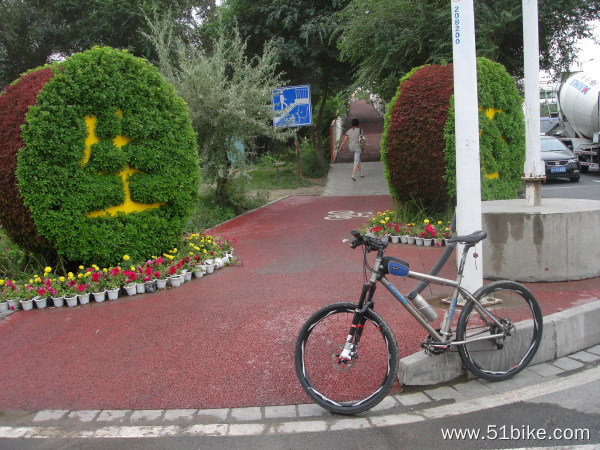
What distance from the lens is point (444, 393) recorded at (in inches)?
156

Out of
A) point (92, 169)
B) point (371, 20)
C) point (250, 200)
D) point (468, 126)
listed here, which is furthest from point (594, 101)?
point (92, 169)

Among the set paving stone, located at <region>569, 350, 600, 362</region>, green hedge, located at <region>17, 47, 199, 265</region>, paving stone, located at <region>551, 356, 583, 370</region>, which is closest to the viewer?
paving stone, located at <region>551, 356, 583, 370</region>

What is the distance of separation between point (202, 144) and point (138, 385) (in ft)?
28.0

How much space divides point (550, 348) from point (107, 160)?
18.4ft

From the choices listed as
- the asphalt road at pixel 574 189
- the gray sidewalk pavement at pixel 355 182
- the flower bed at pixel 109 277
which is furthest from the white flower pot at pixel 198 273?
the asphalt road at pixel 574 189

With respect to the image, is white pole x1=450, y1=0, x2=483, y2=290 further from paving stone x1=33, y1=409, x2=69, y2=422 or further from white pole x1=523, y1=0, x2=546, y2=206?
paving stone x1=33, y1=409, x2=69, y2=422

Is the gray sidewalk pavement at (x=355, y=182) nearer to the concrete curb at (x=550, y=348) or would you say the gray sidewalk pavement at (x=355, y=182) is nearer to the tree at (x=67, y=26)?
the tree at (x=67, y=26)

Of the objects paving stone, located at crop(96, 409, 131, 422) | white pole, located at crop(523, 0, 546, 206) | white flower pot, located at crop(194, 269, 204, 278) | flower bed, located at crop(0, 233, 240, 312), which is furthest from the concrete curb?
white flower pot, located at crop(194, 269, 204, 278)

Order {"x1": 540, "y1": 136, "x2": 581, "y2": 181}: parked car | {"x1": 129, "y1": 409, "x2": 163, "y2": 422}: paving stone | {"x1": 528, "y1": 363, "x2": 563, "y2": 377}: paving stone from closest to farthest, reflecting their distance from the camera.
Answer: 1. {"x1": 129, "y1": 409, "x2": 163, "y2": 422}: paving stone
2. {"x1": 528, "y1": 363, "x2": 563, "y2": 377}: paving stone
3. {"x1": 540, "y1": 136, "x2": 581, "y2": 181}: parked car

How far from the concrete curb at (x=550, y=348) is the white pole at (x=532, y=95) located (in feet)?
7.28

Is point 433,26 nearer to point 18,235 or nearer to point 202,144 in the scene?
point 202,144

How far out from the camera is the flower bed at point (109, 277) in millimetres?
6367

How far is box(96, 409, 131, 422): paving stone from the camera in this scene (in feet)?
12.4

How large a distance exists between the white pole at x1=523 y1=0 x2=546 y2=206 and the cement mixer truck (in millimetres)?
15685
